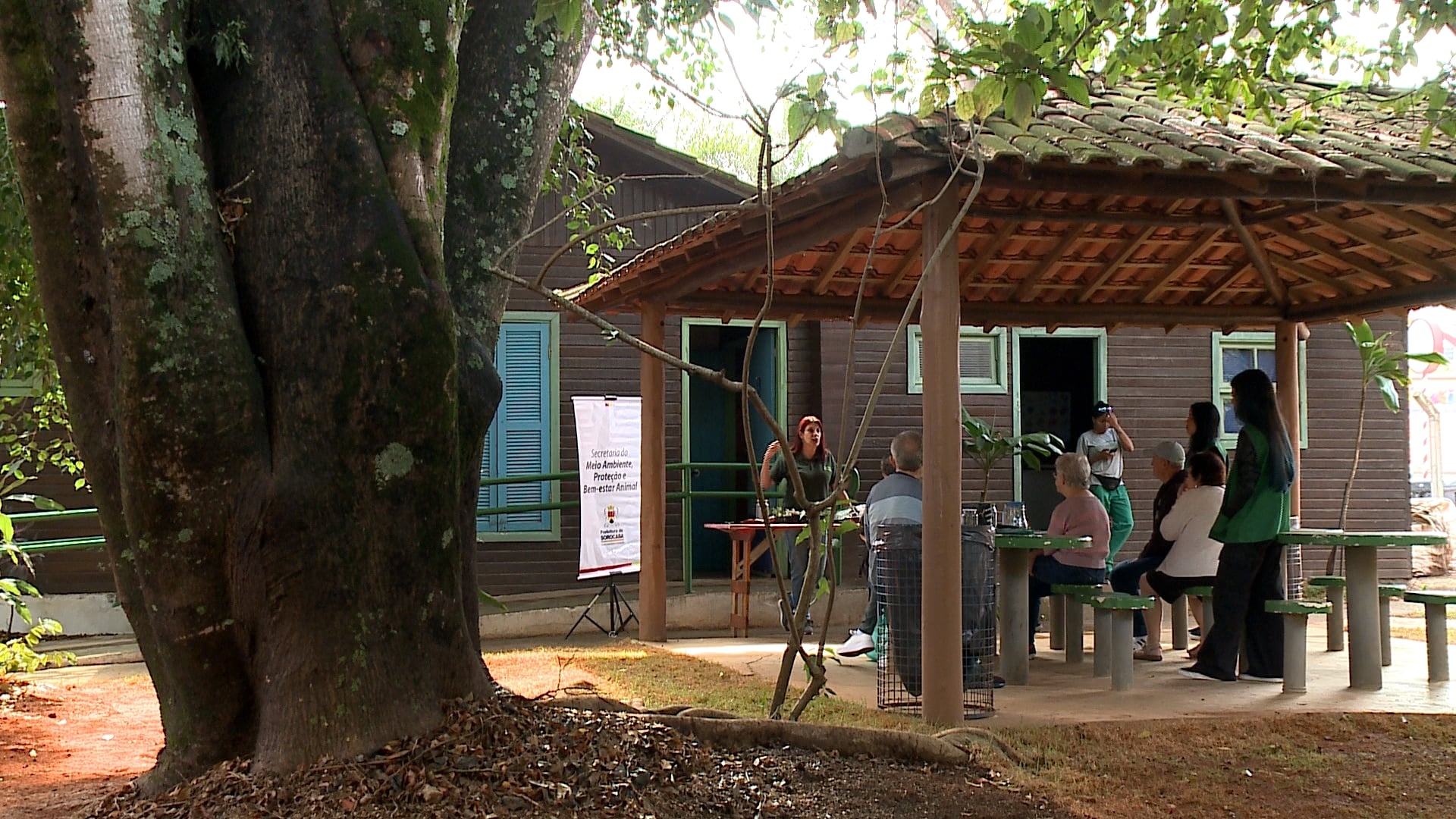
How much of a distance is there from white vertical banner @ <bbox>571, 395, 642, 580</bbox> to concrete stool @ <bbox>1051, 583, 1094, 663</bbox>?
12.4 ft

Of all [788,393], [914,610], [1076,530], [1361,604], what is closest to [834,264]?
[1076,530]

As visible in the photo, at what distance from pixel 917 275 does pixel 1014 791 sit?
5816mm

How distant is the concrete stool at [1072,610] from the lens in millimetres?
8102

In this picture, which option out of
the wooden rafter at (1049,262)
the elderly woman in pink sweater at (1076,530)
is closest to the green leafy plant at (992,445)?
the wooden rafter at (1049,262)

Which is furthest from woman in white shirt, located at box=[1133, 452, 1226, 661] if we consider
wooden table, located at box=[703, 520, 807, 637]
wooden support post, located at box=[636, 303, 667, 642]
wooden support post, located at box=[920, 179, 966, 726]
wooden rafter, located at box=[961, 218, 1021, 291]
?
wooden support post, located at box=[636, 303, 667, 642]

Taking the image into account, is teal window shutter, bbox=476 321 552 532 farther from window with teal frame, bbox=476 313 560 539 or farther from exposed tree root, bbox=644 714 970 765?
exposed tree root, bbox=644 714 970 765

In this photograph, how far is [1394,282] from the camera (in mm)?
9758

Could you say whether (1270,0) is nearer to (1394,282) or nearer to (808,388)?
(1394,282)

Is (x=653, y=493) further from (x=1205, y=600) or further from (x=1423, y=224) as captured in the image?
(x=1423, y=224)

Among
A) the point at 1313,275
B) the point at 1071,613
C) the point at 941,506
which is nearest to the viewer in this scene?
the point at 941,506

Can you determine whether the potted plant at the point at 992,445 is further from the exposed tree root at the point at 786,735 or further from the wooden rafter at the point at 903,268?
the exposed tree root at the point at 786,735

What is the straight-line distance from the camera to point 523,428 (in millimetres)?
13336

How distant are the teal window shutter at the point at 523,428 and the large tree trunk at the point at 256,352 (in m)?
9.35

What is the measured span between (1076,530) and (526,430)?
6720 millimetres
